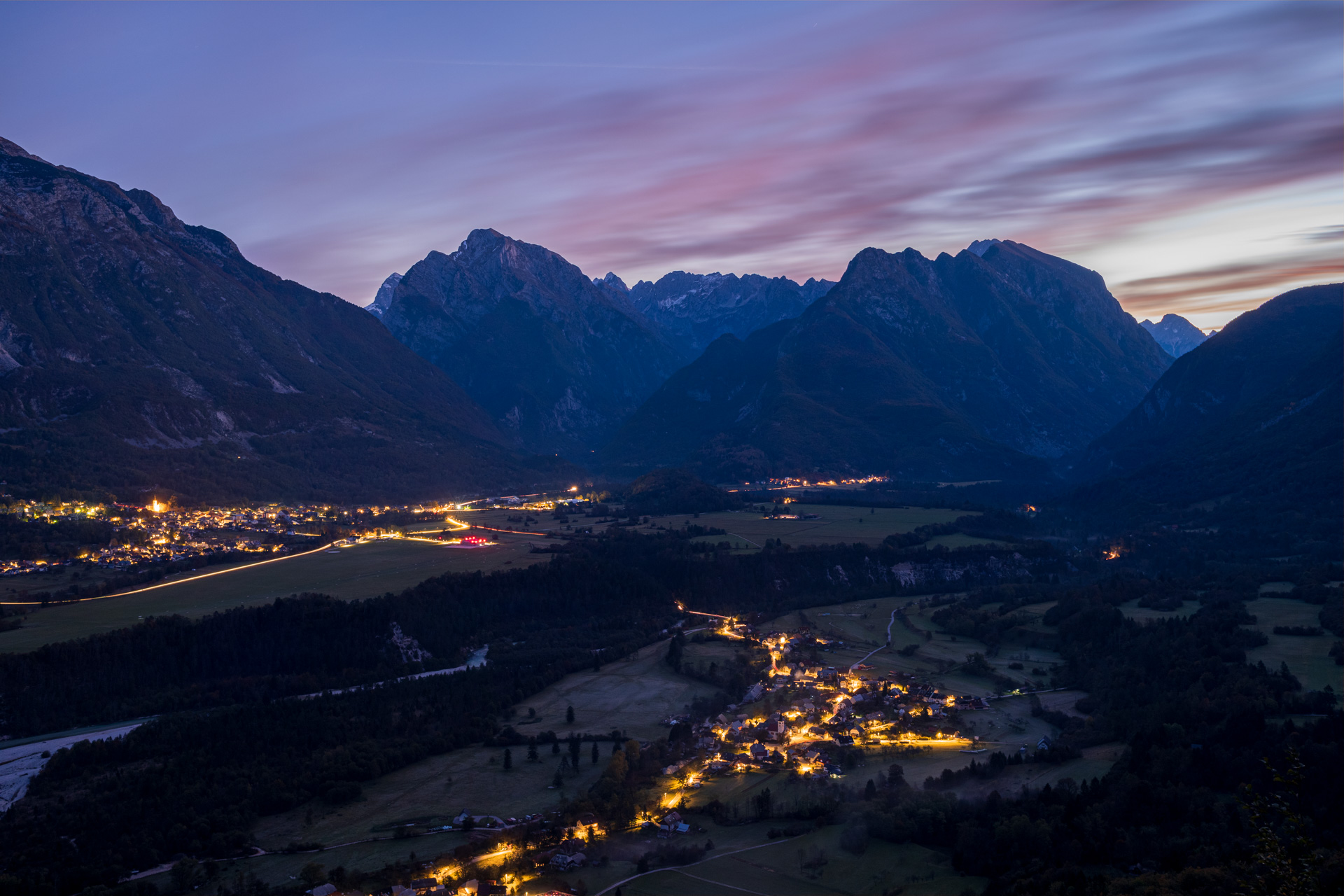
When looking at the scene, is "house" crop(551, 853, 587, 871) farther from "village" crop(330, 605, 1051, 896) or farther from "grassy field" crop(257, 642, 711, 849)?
"grassy field" crop(257, 642, 711, 849)

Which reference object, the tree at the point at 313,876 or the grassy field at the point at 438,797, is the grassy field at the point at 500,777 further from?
the tree at the point at 313,876

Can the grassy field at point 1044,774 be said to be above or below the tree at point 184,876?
below

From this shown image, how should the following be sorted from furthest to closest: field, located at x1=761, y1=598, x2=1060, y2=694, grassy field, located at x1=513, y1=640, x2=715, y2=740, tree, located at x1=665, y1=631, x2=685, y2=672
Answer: tree, located at x1=665, y1=631, x2=685, y2=672
field, located at x1=761, y1=598, x2=1060, y2=694
grassy field, located at x1=513, y1=640, x2=715, y2=740

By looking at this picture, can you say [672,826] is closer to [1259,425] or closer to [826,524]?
[826,524]

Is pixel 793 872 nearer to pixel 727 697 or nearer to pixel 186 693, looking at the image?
pixel 727 697

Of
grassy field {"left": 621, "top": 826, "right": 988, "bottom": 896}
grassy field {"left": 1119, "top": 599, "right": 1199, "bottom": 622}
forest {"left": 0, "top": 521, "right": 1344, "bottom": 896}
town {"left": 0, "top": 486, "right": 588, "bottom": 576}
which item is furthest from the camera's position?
town {"left": 0, "top": 486, "right": 588, "bottom": 576}

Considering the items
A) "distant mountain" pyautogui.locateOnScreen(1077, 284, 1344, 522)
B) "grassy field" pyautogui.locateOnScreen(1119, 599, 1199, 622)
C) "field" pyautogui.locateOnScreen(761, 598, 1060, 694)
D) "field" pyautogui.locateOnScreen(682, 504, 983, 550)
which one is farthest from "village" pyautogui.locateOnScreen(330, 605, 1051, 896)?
"distant mountain" pyautogui.locateOnScreen(1077, 284, 1344, 522)

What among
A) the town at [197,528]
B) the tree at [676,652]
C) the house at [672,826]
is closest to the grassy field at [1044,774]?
the house at [672,826]

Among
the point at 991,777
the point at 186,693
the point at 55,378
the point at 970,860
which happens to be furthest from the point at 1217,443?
the point at 55,378
